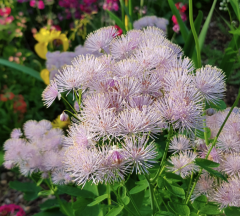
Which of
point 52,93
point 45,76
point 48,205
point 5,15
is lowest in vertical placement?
point 48,205

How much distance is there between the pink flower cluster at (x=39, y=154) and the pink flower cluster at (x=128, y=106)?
382 millimetres

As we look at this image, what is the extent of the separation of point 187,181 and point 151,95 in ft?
1.32

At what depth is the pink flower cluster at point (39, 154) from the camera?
111 centimetres

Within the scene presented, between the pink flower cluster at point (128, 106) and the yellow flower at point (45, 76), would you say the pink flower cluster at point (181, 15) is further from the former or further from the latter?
the pink flower cluster at point (128, 106)

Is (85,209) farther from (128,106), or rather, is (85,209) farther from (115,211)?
(128,106)

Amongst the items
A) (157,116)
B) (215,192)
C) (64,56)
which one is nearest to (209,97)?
(157,116)

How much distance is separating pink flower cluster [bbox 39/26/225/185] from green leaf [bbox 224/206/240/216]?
284 mm

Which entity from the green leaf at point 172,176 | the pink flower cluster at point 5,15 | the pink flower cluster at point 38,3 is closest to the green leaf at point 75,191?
the green leaf at point 172,176

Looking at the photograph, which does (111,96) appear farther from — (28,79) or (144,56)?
(28,79)

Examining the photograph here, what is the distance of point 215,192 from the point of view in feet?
2.79

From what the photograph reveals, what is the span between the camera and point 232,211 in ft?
2.69

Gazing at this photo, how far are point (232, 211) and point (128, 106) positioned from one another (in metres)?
0.45

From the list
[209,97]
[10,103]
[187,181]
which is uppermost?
[209,97]

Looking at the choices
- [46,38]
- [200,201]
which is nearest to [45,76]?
[46,38]
